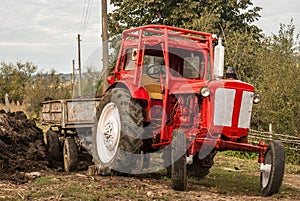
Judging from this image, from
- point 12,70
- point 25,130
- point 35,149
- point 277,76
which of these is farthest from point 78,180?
point 12,70

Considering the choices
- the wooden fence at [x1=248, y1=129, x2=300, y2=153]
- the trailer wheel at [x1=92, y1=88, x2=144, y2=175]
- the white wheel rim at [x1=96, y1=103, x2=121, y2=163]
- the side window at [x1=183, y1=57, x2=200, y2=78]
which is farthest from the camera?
the wooden fence at [x1=248, y1=129, x2=300, y2=153]

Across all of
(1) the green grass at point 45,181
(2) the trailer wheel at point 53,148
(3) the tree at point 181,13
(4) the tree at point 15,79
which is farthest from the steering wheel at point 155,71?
(4) the tree at point 15,79

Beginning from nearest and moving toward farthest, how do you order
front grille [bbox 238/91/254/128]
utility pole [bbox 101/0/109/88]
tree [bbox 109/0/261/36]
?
front grille [bbox 238/91/254/128], utility pole [bbox 101/0/109/88], tree [bbox 109/0/261/36]

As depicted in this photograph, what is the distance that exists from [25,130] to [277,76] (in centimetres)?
1010

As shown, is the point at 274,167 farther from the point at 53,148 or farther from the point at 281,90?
the point at 281,90

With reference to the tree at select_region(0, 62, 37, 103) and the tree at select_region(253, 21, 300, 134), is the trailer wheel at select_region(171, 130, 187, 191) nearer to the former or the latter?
the tree at select_region(253, 21, 300, 134)

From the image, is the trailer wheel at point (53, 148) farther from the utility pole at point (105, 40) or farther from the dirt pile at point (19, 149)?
the utility pole at point (105, 40)

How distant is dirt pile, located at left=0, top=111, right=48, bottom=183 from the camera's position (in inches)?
410

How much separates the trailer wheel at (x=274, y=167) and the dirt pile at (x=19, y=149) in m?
4.47

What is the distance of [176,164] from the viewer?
26.0ft

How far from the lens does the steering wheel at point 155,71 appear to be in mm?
9273

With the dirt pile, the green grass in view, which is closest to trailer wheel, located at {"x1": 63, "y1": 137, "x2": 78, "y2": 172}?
the dirt pile

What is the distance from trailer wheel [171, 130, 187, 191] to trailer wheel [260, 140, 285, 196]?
1419mm

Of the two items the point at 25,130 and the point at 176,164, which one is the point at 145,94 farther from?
the point at 25,130
